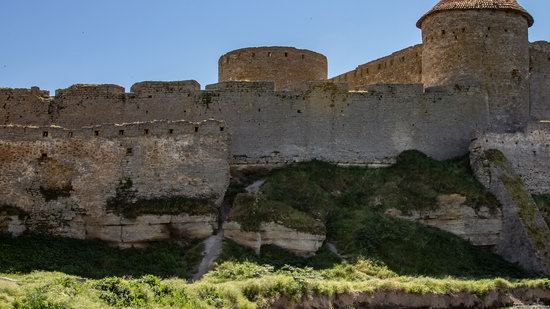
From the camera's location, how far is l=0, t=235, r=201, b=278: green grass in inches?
951

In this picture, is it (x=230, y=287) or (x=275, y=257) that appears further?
(x=275, y=257)

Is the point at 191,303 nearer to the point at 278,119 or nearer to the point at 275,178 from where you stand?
the point at 275,178

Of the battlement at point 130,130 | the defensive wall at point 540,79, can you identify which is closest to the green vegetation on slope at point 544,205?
the defensive wall at point 540,79

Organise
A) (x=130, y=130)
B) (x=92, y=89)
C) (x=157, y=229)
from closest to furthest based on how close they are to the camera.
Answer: (x=157, y=229), (x=130, y=130), (x=92, y=89)

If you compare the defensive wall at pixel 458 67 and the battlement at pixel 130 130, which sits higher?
the defensive wall at pixel 458 67

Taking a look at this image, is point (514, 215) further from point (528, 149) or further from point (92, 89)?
point (92, 89)

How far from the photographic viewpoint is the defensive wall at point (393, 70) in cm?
3553

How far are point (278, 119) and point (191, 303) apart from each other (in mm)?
11633

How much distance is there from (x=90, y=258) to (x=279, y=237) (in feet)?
18.9

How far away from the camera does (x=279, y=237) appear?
2608cm

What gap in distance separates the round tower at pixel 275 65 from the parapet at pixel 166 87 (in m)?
4.88

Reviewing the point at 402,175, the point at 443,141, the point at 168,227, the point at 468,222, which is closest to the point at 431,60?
the point at 443,141

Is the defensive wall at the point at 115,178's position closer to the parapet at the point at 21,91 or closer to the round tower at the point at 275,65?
the parapet at the point at 21,91

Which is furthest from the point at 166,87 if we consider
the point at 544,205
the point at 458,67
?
the point at 544,205
